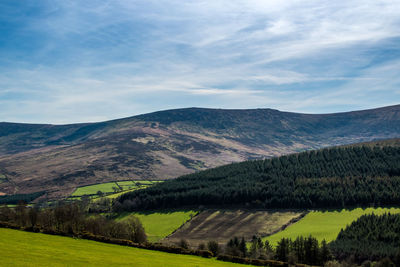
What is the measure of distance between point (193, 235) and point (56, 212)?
59.5 metres

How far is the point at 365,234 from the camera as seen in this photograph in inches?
4099

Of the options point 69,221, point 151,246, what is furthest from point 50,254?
point 69,221

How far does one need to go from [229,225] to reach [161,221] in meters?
35.4

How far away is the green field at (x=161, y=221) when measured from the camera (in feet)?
463

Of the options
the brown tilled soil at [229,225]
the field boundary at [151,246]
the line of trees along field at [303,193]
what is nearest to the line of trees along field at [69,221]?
the field boundary at [151,246]

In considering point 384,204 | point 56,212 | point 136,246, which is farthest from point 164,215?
point 136,246

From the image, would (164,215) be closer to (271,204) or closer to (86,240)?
(271,204)

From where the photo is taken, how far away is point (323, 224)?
127312 mm

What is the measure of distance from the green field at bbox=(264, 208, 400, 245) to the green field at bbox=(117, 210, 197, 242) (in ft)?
146

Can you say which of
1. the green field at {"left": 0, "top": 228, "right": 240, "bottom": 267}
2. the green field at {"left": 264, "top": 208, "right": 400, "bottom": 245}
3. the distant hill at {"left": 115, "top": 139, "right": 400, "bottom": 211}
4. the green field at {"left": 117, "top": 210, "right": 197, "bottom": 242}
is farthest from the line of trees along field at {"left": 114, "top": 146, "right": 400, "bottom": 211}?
the green field at {"left": 0, "top": 228, "right": 240, "bottom": 267}

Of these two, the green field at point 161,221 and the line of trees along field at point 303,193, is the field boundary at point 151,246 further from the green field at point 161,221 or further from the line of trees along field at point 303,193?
the line of trees along field at point 303,193

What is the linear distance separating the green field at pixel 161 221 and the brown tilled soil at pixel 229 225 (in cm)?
432

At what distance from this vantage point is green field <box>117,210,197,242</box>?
5561 inches

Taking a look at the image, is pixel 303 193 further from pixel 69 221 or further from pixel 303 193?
pixel 69 221
